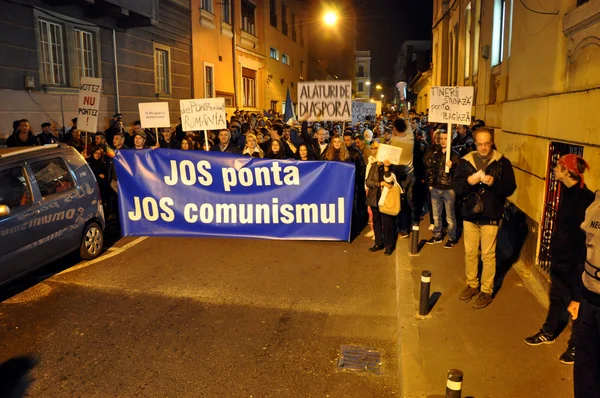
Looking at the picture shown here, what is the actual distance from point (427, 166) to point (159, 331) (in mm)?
5012

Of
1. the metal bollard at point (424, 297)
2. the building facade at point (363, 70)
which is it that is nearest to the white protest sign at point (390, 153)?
the metal bollard at point (424, 297)

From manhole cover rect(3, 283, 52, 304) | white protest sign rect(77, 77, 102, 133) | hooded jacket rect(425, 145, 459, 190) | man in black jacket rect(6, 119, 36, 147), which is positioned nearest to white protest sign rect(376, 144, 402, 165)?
hooded jacket rect(425, 145, 459, 190)

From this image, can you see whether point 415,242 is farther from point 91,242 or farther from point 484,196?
point 91,242

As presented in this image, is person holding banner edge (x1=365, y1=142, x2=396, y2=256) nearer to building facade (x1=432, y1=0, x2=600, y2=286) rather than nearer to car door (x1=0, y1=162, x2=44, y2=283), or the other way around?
building facade (x1=432, y1=0, x2=600, y2=286)

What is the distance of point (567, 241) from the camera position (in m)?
4.08

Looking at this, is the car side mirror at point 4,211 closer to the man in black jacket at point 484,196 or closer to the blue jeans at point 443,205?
the man in black jacket at point 484,196

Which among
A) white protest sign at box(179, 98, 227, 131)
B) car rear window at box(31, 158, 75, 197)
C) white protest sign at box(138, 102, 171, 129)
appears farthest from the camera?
white protest sign at box(138, 102, 171, 129)

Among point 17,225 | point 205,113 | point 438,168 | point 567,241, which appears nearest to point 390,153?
point 438,168

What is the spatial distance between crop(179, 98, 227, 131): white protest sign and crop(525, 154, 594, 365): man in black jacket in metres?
6.65

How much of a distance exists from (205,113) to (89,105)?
7.36 feet

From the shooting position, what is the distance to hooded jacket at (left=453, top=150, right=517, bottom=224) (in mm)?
5277

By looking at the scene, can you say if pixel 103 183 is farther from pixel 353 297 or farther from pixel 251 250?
pixel 353 297

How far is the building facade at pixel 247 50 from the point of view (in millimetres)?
21469

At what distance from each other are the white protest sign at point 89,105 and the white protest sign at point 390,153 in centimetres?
563
